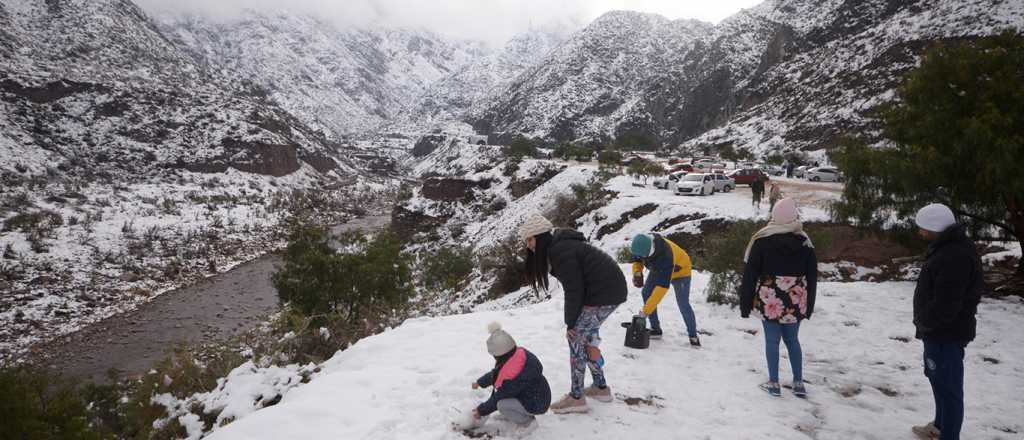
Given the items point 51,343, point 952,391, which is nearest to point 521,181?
point 51,343

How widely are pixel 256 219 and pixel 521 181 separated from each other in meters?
31.3

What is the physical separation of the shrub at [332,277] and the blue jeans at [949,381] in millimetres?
14119

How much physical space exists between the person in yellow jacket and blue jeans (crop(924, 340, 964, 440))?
7.93 ft

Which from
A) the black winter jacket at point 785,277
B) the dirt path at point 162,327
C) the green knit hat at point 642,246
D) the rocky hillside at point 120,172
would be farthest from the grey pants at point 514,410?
the rocky hillside at point 120,172

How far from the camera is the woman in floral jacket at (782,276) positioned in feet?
14.8

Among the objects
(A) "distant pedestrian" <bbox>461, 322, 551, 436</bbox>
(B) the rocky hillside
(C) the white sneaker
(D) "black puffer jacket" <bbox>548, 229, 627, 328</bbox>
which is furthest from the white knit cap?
(B) the rocky hillside

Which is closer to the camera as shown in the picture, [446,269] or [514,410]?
[514,410]

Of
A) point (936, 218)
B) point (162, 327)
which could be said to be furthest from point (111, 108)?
point (936, 218)

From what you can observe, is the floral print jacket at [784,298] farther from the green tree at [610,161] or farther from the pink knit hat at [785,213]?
the green tree at [610,161]

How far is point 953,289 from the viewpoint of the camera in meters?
3.71

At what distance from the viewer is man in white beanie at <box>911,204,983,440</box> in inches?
145

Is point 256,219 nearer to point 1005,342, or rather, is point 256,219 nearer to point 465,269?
point 465,269

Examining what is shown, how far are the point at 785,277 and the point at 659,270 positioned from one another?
1.55 metres

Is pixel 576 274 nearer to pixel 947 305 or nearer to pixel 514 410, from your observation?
pixel 514 410
